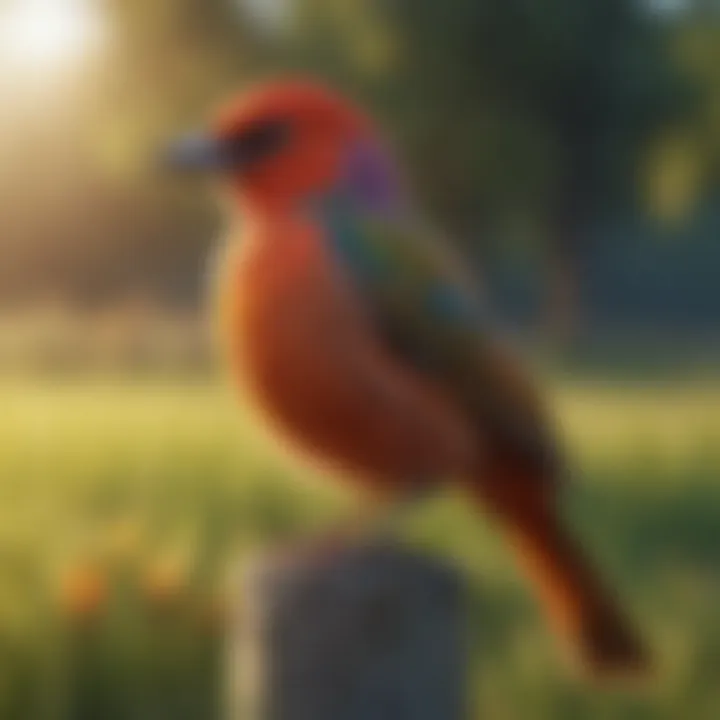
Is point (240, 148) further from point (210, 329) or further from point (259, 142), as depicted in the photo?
point (210, 329)

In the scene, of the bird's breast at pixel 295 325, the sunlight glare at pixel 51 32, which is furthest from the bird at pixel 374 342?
the sunlight glare at pixel 51 32

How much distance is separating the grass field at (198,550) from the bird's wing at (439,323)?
0.08 meters

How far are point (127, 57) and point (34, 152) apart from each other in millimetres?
104

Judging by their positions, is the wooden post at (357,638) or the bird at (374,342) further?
the bird at (374,342)

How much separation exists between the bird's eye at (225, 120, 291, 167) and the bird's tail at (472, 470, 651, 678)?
1.03 ft

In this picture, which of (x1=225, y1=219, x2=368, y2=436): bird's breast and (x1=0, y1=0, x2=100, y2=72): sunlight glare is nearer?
(x1=225, y1=219, x2=368, y2=436): bird's breast

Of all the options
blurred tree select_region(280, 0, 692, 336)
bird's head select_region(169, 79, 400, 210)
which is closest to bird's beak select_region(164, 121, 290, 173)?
bird's head select_region(169, 79, 400, 210)

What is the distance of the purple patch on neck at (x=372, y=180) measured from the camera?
3.66ft

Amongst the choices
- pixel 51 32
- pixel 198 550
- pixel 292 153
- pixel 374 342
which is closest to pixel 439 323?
pixel 374 342

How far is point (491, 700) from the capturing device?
120 cm

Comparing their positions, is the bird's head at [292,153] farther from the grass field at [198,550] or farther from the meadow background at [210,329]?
the grass field at [198,550]

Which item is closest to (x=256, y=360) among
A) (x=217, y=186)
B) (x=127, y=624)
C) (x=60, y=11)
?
(x=217, y=186)

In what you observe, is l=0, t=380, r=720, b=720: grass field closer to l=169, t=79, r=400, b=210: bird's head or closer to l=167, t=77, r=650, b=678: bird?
l=167, t=77, r=650, b=678: bird

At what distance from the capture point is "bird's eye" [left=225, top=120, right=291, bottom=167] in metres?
1.11
